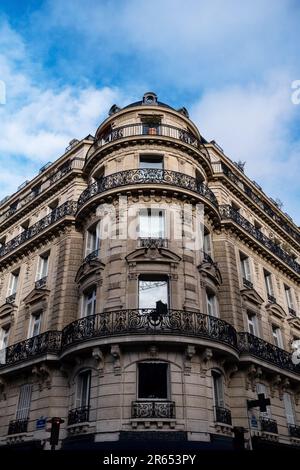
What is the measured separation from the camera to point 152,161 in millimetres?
18938

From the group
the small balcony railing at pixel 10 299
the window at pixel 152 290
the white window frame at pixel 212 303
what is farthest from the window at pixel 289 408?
the small balcony railing at pixel 10 299

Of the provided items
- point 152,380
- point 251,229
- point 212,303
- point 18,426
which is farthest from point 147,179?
point 18,426

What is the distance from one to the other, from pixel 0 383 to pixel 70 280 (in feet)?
16.6

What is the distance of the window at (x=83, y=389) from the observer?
1422 centimetres

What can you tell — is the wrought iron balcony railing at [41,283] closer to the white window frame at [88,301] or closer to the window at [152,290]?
the white window frame at [88,301]

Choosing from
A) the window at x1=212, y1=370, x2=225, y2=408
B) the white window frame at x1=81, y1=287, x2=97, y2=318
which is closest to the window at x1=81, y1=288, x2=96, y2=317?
the white window frame at x1=81, y1=287, x2=97, y2=318

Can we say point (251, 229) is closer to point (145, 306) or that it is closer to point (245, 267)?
point (245, 267)

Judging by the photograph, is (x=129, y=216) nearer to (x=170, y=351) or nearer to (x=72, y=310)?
(x=72, y=310)

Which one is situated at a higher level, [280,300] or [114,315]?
[280,300]

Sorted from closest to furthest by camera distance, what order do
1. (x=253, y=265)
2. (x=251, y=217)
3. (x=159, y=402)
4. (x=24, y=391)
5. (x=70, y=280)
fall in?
1. (x=159, y=402)
2. (x=24, y=391)
3. (x=70, y=280)
4. (x=253, y=265)
5. (x=251, y=217)

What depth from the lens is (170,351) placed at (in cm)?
1355

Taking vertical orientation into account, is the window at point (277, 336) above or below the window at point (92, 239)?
below

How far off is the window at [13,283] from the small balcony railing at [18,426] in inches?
→ 266
